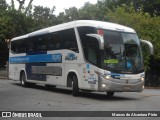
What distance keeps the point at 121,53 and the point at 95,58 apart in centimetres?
119

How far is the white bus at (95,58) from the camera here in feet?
56.4

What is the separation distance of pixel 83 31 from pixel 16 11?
27.4 m

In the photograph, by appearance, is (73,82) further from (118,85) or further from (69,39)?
(118,85)

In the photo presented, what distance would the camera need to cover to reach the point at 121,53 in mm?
17562

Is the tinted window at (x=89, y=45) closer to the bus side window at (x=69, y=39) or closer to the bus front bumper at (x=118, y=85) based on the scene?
the bus side window at (x=69, y=39)

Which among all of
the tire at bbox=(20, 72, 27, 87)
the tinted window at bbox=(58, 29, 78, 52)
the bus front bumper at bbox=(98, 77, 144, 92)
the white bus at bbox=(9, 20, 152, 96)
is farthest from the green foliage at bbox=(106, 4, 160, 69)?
the bus front bumper at bbox=(98, 77, 144, 92)

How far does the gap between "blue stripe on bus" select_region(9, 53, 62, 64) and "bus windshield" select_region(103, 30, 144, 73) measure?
12.6ft

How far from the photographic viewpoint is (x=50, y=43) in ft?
71.7

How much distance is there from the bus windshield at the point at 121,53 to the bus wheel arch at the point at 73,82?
7.57ft

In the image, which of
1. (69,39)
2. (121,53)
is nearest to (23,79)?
(69,39)

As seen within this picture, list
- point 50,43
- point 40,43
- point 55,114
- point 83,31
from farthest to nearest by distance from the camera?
1. point 40,43
2. point 50,43
3. point 83,31
4. point 55,114

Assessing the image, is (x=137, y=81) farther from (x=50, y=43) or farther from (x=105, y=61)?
(x=50, y=43)

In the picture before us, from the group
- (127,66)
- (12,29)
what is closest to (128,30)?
(127,66)

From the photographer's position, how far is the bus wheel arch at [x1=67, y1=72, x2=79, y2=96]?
1877 cm
